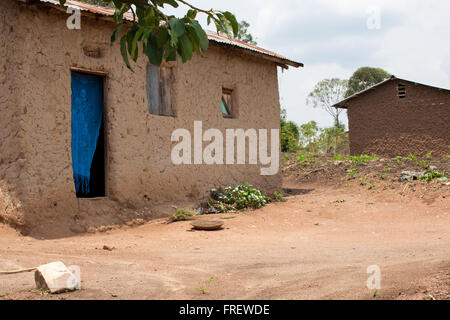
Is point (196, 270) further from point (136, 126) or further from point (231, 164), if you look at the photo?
point (231, 164)

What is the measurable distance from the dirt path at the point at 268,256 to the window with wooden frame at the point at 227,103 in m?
2.26

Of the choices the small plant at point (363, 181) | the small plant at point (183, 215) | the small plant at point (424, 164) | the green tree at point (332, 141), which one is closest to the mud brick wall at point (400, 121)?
the green tree at point (332, 141)

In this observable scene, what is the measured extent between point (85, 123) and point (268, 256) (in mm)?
3944

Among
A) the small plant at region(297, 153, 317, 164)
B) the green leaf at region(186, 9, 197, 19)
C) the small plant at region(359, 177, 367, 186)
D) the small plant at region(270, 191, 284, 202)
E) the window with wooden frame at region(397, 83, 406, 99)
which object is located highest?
the window with wooden frame at region(397, 83, 406, 99)

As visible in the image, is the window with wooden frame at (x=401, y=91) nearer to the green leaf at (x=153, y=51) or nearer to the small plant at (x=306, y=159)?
the small plant at (x=306, y=159)

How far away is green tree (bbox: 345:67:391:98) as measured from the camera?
103ft

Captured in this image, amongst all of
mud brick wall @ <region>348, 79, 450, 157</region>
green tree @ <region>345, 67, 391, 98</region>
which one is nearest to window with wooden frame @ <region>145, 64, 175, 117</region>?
mud brick wall @ <region>348, 79, 450, 157</region>

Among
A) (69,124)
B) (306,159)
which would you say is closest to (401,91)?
(306,159)

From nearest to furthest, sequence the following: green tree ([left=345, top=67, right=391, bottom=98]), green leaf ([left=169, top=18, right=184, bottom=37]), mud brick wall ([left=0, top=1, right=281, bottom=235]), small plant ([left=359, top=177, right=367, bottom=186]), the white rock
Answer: green leaf ([left=169, top=18, right=184, bottom=37]), the white rock, mud brick wall ([left=0, top=1, right=281, bottom=235]), small plant ([left=359, top=177, right=367, bottom=186]), green tree ([left=345, top=67, right=391, bottom=98])

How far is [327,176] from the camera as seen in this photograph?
12.1 meters

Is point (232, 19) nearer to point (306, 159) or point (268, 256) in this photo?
point (268, 256)

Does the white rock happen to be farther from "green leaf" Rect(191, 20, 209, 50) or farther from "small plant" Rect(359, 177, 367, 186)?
"small plant" Rect(359, 177, 367, 186)

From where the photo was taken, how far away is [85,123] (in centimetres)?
702
